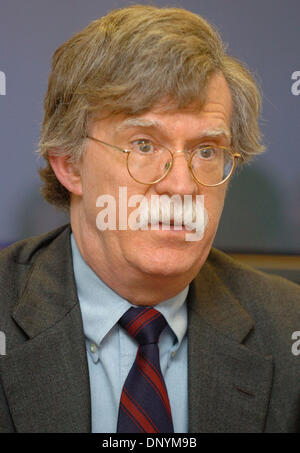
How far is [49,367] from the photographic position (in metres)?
1.38

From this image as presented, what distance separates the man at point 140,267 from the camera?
1354mm

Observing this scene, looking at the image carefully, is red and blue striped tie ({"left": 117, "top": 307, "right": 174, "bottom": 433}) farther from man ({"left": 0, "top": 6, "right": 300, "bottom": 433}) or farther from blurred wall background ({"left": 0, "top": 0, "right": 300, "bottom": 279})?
blurred wall background ({"left": 0, "top": 0, "right": 300, "bottom": 279})

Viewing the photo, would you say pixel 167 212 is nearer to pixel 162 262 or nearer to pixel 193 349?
pixel 162 262

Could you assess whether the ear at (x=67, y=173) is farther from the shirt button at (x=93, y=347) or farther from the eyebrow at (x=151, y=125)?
the shirt button at (x=93, y=347)

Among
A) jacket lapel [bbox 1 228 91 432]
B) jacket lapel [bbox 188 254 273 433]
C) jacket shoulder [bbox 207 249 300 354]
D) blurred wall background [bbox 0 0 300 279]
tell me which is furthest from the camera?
blurred wall background [bbox 0 0 300 279]

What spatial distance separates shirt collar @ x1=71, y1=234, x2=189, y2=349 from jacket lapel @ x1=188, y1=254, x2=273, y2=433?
5 centimetres

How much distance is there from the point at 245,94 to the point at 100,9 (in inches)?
25.4

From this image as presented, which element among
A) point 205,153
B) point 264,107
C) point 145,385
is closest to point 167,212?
point 205,153

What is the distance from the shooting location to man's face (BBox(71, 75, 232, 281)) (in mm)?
1355

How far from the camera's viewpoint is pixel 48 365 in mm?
1380

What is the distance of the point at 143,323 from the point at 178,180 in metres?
0.38

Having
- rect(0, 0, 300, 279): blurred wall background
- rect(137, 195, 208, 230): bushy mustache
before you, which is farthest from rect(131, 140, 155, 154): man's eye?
rect(0, 0, 300, 279): blurred wall background

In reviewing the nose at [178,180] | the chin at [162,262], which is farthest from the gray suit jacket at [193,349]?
the nose at [178,180]
